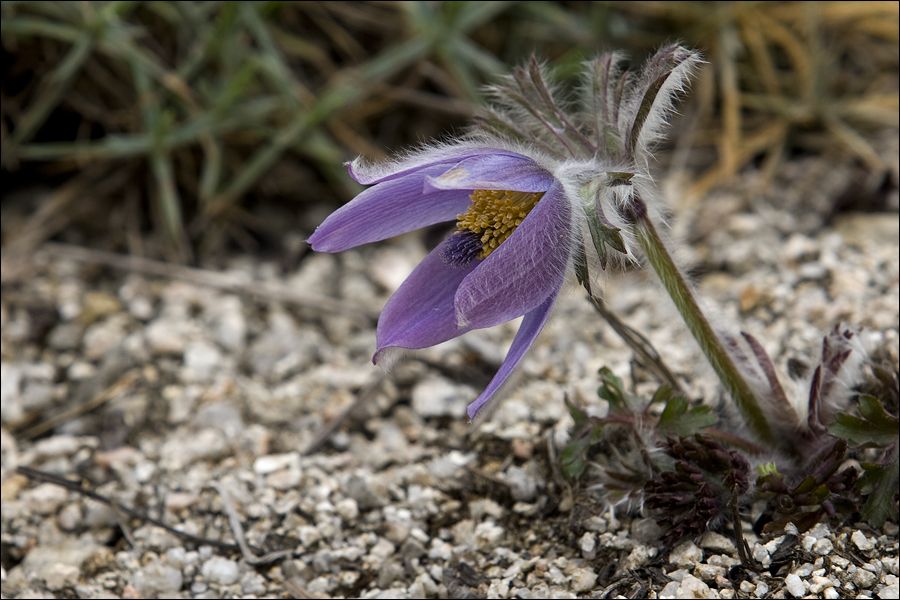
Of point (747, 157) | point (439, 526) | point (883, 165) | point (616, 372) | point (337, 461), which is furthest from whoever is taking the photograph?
point (747, 157)

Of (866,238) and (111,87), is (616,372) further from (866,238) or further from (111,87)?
(111,87)

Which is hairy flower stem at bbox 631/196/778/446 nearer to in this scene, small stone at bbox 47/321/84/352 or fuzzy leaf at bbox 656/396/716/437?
fuzzy leaf at bbox 656/396/716/437

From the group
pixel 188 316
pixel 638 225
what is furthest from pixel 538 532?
pixel 188 316

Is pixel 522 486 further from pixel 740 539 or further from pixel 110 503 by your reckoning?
pixel 110 503

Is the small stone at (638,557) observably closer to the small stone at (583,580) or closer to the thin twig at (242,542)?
the small stone at (583,580)

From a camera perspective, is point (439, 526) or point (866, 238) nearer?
point (439, 526)

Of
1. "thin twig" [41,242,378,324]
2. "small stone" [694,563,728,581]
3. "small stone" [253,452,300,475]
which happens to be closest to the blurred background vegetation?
"thin twig" [41,242,378,324]
